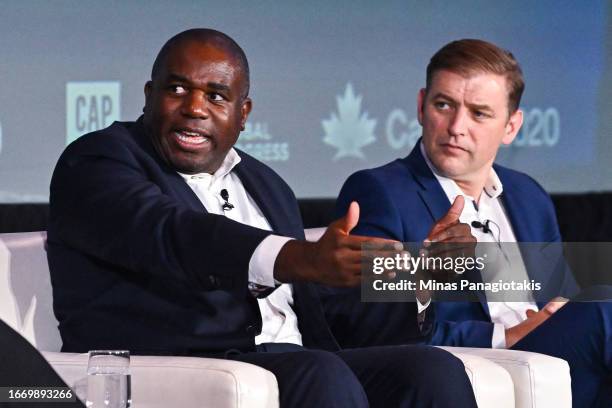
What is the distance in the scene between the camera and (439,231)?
269 centimetres

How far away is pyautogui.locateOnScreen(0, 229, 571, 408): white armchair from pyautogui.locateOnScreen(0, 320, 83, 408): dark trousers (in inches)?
25.9

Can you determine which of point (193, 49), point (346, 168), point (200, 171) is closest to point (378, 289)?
point (200, 171)

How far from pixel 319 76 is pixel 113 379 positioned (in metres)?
3.29

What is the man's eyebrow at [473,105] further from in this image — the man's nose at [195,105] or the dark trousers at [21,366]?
the dark trousers at [21,366]

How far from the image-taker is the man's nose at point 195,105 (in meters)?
3.08

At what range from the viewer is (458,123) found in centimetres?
369

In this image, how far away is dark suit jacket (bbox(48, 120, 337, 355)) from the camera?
2.76 meters

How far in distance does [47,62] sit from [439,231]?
9.91ft

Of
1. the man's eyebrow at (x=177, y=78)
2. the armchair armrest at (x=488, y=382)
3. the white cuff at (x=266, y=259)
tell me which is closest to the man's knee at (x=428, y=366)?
the armchair armrest at (x=488, y=382)

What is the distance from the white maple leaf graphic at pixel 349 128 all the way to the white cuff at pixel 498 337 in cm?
224

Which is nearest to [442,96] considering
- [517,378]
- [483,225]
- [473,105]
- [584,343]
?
[473,105]

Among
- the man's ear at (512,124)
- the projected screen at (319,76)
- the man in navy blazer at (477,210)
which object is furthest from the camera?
the projected screen at (319,76)

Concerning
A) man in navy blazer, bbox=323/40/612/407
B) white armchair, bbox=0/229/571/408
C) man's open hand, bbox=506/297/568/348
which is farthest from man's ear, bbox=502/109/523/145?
white armchair, bbox=0/229/571/408

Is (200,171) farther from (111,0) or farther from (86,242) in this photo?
(111,0)
